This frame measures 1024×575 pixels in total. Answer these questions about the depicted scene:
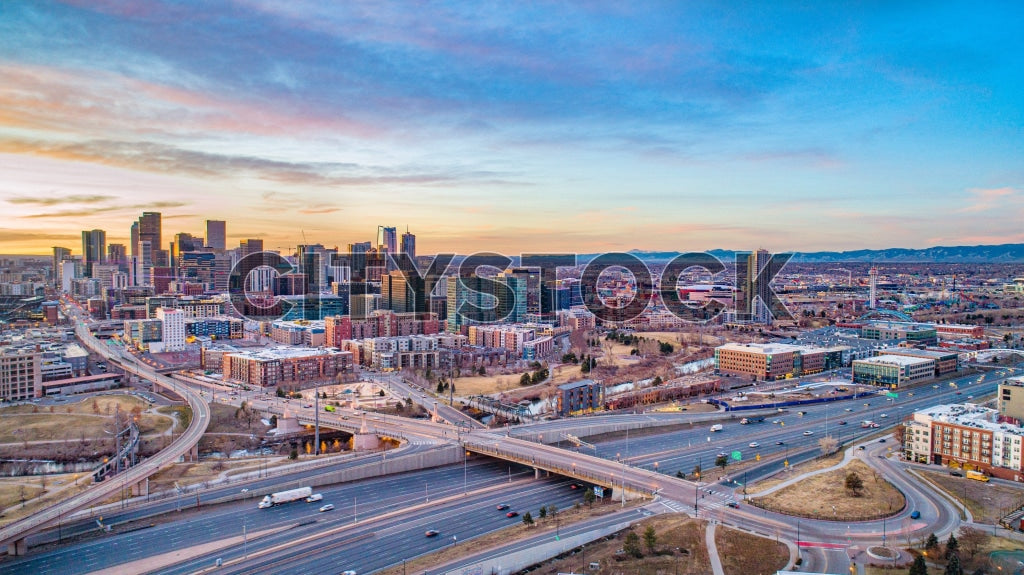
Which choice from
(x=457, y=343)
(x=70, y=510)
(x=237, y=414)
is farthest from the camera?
(x=457, y=343)

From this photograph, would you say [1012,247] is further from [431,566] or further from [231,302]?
[431,566]

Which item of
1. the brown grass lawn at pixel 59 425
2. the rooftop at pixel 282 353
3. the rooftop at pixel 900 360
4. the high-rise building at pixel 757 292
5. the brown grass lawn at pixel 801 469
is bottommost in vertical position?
the brown grass lawn at pixel 59 425

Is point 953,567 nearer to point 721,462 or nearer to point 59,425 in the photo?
point 721,462

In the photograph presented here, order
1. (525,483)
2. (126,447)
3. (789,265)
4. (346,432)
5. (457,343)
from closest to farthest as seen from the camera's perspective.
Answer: (525,483)
(126,447)
(346,432)
(457,343)
(789,265)

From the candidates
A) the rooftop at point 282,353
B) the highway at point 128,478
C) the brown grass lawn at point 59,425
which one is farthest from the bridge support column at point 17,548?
the rooftop at point 282,353

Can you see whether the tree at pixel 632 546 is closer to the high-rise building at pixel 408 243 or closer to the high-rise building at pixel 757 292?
the high-rise building at pixel 757 292

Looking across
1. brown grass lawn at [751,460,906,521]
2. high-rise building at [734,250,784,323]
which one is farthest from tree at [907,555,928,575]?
high-rise building at [734,250,784,323]

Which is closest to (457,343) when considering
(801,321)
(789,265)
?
(801,321)
